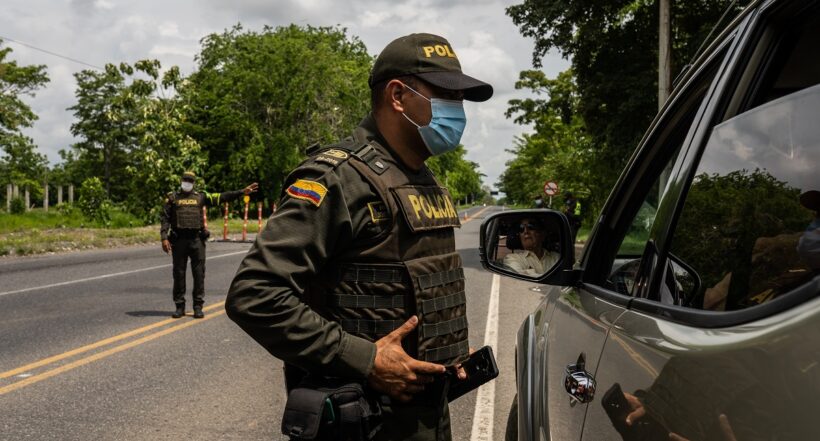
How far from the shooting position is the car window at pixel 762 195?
3.67 ft

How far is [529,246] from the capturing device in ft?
7.88

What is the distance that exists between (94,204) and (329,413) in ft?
105

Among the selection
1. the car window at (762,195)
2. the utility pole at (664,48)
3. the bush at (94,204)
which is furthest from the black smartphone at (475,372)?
the bush at (94,204)

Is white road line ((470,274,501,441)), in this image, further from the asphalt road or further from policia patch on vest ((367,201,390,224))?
policia patch on vest ((367,201,390,224))

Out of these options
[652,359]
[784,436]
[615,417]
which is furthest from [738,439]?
[615,417]

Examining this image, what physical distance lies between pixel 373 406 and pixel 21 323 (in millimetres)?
7718

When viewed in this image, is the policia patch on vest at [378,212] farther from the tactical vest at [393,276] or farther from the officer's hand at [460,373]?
the officer's hand at [460,373]

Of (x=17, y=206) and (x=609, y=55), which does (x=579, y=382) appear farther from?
(x=17, y=206)

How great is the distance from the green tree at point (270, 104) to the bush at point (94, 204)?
47.9 feet

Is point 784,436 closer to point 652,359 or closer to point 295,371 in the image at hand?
point 652,359

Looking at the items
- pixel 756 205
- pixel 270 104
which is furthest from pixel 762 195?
pixel 270 104

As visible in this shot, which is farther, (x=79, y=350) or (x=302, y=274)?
(x=79, y=350)

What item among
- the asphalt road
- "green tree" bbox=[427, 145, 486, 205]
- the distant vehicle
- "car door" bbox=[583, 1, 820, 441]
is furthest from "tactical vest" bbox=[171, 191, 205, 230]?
"green tree" bbox=[427, 145, 486, 205]

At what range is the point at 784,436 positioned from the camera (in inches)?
36.1
